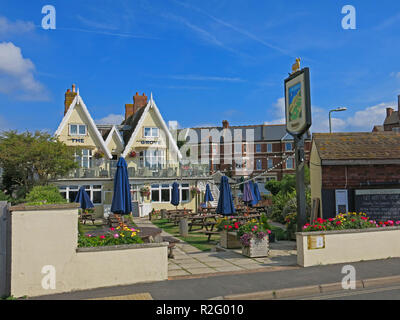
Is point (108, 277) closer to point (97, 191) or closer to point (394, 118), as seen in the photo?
point (97, 191)

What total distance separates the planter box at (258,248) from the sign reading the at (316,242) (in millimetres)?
1740

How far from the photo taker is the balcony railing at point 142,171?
98.6 ft

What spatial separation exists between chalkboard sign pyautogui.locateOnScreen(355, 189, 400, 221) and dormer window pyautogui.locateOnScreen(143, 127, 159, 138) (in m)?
26.0

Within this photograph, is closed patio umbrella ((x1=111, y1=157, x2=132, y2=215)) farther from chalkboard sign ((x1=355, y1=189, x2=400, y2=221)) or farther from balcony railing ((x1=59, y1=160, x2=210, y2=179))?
balcony railing ((x1=59, y1=160, x2=210, y2=179))

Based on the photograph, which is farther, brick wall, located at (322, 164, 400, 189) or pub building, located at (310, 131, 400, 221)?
brick wall, located at (322, 164, 400, 189)

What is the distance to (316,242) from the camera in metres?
9.96

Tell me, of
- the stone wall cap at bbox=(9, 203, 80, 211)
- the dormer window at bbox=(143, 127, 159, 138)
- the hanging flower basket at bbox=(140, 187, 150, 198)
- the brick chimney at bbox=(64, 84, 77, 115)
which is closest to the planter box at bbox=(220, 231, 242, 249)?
the stone wall cap at bbox=(9, 203, 80, 211)

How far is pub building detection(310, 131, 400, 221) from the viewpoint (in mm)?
12836

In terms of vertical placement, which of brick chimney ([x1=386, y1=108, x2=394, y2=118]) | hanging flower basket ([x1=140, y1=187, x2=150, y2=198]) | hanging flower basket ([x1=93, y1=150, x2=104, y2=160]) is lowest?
hanging flower basket ([x1=140, y1=187, x2=150, y2=198])

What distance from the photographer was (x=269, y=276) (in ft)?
29.0

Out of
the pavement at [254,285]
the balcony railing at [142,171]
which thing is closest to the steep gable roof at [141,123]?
the balcony railing at [142,171]

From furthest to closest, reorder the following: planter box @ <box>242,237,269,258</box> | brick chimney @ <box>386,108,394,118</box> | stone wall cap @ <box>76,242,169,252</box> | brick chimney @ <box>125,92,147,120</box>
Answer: brick chimney @ <box>386,108,394,118</box>, brick chimney @ <box>125,92,147,120</box>, planter box @ <box>242,237,269,258</box>, stone wall cap @ <box>76,242,169,252</box>

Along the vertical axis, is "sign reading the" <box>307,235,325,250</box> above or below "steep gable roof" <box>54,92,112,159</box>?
below
